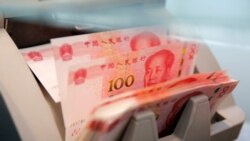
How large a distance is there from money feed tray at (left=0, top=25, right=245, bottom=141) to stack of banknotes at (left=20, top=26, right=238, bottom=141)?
0.01 metres

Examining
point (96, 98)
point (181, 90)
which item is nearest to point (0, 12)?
point (96, 98)

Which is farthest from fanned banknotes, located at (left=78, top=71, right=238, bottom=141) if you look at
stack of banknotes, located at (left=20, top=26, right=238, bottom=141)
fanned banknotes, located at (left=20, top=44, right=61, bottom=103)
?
fanned banknotes, located at (left=20, top=44, right=61, bottom=103)

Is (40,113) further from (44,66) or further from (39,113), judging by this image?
(44,66)

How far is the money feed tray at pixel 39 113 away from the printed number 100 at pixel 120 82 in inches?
3.5

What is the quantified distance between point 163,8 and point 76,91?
361 mm

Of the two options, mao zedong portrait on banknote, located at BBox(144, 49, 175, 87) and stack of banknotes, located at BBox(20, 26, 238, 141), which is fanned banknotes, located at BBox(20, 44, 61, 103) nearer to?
stack of banknotes, located at BBox(20, 26, 238, 141)

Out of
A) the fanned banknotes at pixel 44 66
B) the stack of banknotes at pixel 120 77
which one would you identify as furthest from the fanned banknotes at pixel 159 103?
the fanned banknotes at pixel 44 66

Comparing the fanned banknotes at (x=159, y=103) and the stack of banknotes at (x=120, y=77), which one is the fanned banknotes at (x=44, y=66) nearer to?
the stack of banknotes at (x=120, y=77)

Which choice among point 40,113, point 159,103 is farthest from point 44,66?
point 159,103

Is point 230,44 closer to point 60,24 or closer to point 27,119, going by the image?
point 60,24

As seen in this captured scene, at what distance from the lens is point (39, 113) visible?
0.43 m

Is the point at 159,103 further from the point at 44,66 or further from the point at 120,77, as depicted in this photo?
the point at 44,66

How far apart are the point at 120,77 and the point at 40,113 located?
0.13 metres

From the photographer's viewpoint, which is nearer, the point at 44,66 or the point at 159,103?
the point at 159,103
